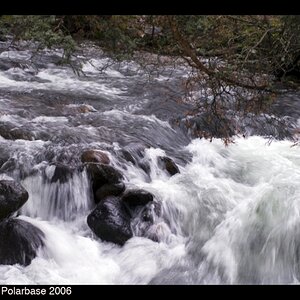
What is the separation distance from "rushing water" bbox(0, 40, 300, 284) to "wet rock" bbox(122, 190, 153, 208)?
25cm

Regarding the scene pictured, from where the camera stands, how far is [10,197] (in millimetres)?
5562

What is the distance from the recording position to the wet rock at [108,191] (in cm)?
623

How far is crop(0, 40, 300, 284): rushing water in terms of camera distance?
5355mm

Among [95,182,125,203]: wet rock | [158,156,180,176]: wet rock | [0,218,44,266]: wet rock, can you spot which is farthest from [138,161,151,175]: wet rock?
[0,218,44,266]: wet rock

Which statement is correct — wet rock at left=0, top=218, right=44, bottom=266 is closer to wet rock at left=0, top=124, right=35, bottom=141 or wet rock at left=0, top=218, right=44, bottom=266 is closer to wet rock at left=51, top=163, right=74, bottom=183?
wet rock at left=51, top=163, right=74, bottom=183

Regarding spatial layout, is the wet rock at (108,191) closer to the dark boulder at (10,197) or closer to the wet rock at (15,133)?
the dark boulder at (10,197)

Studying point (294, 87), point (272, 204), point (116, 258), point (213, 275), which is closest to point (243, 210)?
point (272, 204)

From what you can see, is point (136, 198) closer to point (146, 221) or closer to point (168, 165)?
point (146, 221)

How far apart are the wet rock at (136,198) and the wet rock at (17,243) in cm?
134

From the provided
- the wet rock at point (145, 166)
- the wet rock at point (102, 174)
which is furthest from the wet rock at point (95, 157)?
the wet rock at point (145, 166)

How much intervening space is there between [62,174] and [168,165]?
6.34 ft

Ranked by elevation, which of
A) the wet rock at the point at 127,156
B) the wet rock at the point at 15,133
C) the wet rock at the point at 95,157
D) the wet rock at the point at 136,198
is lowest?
the wet rock at the point at 136,198

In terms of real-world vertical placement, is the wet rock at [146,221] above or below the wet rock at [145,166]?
below

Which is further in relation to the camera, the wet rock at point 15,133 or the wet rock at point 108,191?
the wet rock at point 15,133
